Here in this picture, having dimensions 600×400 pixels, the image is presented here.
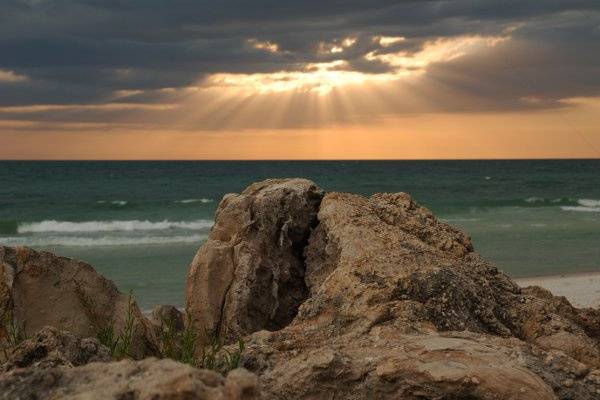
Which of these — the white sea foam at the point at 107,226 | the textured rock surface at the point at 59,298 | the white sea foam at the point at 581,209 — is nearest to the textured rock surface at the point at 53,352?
the textured rock surface at the point at 59,298

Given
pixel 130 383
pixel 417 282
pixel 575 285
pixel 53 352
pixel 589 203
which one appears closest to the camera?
pixel 130 383

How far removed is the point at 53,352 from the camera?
3.94m

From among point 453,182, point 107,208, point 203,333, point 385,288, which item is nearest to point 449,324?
point 385,288

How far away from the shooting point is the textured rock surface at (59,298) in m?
6.14

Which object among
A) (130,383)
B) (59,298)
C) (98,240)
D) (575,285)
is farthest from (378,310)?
(98,240)

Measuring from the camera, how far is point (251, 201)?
24.9 ft

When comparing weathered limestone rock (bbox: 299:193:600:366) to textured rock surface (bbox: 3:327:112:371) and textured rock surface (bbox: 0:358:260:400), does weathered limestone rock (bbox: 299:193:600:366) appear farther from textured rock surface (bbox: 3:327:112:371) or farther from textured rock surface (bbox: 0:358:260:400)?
textured rock surface (bbox: 0:358:260:400)

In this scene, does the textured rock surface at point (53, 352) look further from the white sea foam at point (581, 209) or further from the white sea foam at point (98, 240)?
the white sea foam at point (581, 209)

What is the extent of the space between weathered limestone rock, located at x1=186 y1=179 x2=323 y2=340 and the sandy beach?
728cm

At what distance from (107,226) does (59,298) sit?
30.9 meters

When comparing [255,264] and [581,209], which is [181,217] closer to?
[581,209]

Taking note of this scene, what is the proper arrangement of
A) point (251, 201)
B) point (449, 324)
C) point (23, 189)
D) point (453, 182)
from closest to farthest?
point (449, 324) < point (251, 201) < point (23, 189) < point (453, 182)

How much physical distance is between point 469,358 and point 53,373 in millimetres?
2019

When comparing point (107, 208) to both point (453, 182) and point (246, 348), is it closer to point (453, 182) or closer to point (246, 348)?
point (453, 182)
